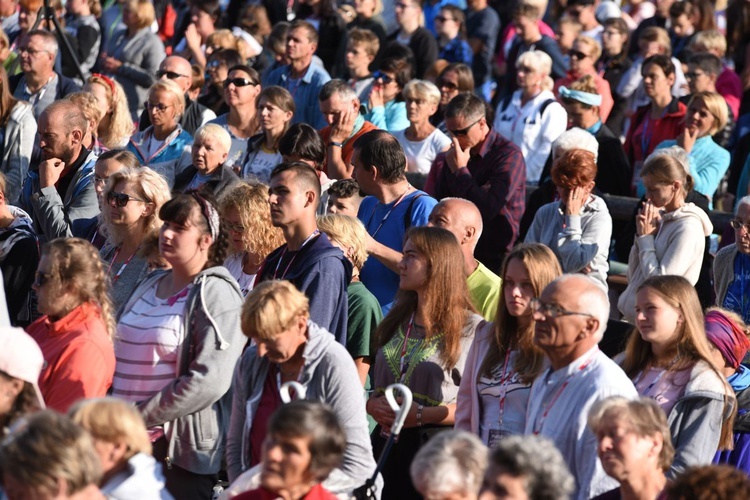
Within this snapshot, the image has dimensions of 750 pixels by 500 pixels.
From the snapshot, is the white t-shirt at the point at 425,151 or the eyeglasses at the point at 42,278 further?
the white t-shirt at the point at 425,151

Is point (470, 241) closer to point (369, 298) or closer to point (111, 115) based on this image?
point (369, 298)

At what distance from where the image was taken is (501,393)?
17.3ft

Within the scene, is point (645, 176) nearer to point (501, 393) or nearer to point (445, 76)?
point (501, 393)

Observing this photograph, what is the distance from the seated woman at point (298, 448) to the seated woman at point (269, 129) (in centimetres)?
487

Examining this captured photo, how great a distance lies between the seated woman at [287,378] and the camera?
15.8ft

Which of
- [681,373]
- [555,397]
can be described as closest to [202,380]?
[555,397]

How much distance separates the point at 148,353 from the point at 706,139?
5186 mm

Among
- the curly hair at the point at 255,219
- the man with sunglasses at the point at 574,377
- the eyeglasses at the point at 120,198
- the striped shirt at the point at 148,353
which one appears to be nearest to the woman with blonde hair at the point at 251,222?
the curly hair at the point at 255,219

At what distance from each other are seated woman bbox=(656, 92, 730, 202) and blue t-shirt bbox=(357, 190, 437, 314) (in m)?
2.63

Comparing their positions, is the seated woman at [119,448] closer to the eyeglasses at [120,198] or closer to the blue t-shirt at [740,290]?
the eyeglasses at [120,198]

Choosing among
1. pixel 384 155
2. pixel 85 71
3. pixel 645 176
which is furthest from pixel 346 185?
pixel 85 71

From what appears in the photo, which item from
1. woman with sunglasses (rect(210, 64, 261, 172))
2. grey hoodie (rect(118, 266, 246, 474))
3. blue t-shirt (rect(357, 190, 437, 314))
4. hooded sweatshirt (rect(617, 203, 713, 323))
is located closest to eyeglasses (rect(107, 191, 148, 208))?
grey hoodie (rect(118, 266, 246, 474))

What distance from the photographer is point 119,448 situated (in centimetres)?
421

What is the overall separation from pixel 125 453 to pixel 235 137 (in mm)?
5750
